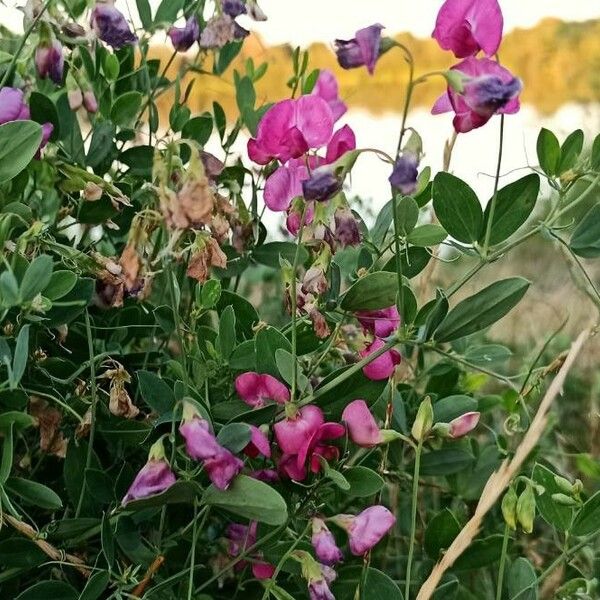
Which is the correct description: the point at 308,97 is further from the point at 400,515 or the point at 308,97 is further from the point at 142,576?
the point at 400,515

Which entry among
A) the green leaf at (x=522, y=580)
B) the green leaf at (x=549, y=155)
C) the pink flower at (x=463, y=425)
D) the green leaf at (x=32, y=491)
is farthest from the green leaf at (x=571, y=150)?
the green leaf at (x=32, y=491)

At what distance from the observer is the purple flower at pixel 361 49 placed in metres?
0.69

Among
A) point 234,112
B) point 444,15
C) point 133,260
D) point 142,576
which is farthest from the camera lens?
point 234,112

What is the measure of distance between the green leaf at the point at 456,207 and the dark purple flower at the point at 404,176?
12 cm

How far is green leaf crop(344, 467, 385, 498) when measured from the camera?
80 cm

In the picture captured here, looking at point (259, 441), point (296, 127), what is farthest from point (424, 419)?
point (296, 127)

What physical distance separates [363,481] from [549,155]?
1.00 ft

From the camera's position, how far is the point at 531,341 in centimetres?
206

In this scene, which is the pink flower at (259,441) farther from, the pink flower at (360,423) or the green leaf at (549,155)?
the green leaf at (549,155)

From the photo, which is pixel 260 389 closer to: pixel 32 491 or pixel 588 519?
pixel 32 491

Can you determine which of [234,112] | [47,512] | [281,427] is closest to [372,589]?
[281,427]

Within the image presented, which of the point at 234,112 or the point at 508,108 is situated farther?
the point at 234,112

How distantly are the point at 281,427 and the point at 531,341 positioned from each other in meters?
1.37

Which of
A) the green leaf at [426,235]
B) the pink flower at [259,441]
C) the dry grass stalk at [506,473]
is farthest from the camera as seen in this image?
the green leaf at [426,235]
